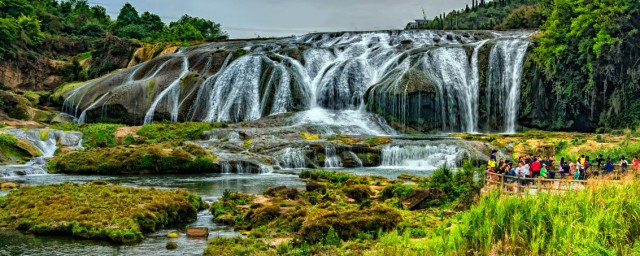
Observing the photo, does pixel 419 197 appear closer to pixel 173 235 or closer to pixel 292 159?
pixel 173 235

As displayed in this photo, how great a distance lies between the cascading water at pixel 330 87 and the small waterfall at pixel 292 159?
8.02 meters

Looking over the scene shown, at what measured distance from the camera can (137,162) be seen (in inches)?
1275

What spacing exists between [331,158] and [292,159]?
2.29 m

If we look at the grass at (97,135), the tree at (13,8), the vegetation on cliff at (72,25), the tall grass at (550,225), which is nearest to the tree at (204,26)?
the vegetation on cliff at (72,25)

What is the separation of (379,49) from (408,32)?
10523 mm

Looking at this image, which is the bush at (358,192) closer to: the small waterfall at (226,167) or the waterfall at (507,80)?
the small waterfall at (226,167)

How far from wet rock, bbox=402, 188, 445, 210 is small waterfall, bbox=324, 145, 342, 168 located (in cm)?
1532

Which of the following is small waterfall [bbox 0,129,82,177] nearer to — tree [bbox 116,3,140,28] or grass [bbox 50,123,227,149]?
grass [bbox 50,123,227,149]

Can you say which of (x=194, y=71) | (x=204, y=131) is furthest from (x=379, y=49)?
(x=204, y=131)

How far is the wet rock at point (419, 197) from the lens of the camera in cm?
1878

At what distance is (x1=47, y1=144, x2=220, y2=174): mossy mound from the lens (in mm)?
32219

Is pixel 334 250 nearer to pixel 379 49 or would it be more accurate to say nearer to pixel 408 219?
pixel 408 219

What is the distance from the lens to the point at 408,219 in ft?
53.1

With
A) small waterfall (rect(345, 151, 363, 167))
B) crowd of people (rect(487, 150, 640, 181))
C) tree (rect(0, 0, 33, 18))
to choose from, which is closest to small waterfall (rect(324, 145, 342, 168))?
small waterfall (rect(345, 151, 363, 167))
